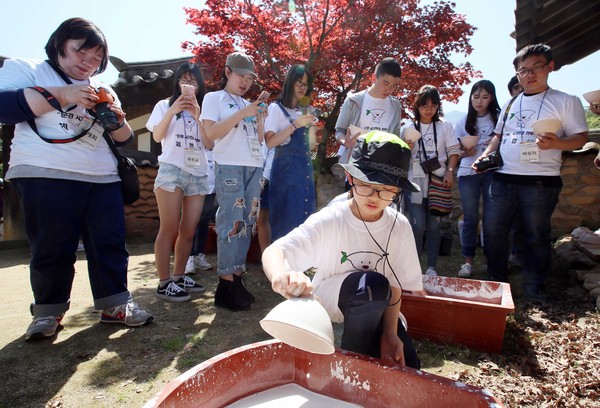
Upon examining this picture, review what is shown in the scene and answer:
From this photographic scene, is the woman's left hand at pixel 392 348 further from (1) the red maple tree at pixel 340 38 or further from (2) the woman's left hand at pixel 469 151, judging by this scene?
(1) the red maple tree at pixel 340 38

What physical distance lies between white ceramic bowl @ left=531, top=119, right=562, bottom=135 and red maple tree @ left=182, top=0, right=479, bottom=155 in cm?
286

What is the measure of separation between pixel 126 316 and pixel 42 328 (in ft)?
1.45

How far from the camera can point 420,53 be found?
5598 mm

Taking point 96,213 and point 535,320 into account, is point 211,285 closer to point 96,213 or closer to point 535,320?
point 96,213

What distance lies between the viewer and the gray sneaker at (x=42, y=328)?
228 centimetres

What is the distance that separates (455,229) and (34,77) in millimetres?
5447

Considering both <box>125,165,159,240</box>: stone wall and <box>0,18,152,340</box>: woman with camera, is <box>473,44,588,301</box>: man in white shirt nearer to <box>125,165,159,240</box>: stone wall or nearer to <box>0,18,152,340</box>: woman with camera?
<box>0,18,152,340</box>: woman with camera

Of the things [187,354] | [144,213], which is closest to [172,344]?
[187,354]

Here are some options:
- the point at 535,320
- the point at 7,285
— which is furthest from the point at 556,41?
the point at 7,285

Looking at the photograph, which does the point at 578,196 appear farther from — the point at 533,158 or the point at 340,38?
the point at 340,38

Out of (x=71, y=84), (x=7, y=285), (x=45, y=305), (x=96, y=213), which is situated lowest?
(x=7, y=285)

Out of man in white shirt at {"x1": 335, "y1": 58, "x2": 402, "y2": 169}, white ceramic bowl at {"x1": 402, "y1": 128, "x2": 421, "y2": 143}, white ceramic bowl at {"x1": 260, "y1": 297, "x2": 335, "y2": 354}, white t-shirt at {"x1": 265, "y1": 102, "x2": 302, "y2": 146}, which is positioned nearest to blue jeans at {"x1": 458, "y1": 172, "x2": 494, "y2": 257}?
white ceramic bowl at {"x1": 402, "y1": 128, "x2": 421, "y2": 143}

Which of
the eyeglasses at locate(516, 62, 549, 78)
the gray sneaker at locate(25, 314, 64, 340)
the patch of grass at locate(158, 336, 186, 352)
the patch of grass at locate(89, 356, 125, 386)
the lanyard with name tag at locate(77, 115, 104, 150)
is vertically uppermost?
the eyeglasses at locate(516, 62, 549, 78)

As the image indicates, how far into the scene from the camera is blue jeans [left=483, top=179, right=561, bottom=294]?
312 cm
